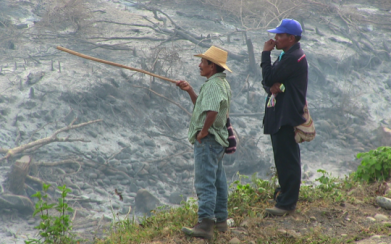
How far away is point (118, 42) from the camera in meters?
9.10

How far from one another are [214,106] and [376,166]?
2130 mm

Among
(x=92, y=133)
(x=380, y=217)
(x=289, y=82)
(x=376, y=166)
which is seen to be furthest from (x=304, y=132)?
(x=92, y=133)

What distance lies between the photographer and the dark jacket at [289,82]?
262 cm

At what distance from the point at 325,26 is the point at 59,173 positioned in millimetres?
8646

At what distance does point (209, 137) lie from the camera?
2480 millimetres

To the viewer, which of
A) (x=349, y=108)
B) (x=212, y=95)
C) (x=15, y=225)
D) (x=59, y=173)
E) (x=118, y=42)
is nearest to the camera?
(x=212, y=95)

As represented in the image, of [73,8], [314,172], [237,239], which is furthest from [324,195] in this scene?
[73,8]

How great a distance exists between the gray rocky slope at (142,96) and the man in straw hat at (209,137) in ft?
9.50

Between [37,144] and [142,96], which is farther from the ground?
[142,96]

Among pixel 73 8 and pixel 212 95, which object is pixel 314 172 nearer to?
pixel 212 95

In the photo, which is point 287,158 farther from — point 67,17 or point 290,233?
point 67,17

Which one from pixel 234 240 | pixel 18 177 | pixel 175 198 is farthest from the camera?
pixel 175 198

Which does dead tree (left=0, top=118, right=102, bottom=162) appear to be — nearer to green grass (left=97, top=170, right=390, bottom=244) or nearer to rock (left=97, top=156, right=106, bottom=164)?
rock (left=97, top=156, right=106, bottom=164)

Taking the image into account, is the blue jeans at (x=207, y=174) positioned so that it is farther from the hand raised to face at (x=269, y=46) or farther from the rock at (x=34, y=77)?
the rock at (x=34, y=77)
